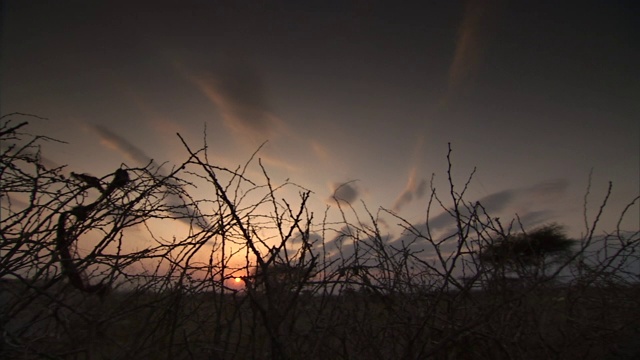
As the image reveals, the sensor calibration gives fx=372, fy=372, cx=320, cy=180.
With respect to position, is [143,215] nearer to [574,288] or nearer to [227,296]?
[227,296]

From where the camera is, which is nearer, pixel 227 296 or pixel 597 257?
pixel 227 296

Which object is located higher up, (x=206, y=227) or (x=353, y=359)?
(x=206, y=227)

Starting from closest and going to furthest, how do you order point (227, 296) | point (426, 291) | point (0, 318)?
point (0, 318) → point (227, 296) → point (426, 291)

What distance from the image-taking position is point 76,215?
7.93 ft

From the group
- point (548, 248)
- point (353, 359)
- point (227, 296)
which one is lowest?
point (353, 359)

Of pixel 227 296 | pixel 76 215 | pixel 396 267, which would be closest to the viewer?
pixel 76 215

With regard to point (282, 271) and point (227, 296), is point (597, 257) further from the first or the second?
point (227, 296)

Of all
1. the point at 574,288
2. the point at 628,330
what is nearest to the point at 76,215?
the point at 574,288

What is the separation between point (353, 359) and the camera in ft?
8.45

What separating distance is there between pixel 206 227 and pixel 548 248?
71.2 feet

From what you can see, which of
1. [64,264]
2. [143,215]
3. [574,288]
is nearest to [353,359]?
[143,215]

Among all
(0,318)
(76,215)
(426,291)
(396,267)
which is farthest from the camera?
(426,291)

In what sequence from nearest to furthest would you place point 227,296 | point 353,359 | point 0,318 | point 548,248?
1. point 0,318
2. point 353,359
3. point 227,296
4. point 548,248

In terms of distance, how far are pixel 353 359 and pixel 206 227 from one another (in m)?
1.38
